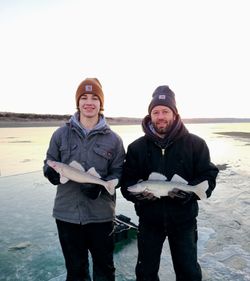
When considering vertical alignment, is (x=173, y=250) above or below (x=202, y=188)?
below

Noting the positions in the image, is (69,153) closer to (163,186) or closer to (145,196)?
(145,196)

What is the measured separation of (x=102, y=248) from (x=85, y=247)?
228mm

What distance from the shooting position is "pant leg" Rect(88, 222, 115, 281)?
13.2 ft

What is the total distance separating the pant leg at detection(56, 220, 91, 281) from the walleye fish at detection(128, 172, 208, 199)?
0.85 metres

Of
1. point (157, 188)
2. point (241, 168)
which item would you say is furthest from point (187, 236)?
point (241, 168)

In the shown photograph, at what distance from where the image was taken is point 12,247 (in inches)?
234

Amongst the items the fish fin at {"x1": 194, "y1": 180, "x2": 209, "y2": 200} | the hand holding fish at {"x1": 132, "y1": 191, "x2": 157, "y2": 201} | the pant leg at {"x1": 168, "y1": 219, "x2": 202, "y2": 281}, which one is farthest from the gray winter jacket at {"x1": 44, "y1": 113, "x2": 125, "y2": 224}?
the fish fin at {"x1": 194, "y1": 180, "x2": 209, "y2": 200}

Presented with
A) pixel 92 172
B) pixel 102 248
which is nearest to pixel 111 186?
pixel 92 172

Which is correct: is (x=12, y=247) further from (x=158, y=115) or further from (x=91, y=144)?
(x=158, y=115)

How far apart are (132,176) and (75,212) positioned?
78 centimetres

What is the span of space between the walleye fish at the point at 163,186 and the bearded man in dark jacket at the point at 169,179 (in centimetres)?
7

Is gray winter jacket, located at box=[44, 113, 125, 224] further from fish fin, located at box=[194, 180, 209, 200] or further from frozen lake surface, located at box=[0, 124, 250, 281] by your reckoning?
frozen lake surface, located at box=[0, 124, 250, 281]

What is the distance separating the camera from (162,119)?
4.03 metres

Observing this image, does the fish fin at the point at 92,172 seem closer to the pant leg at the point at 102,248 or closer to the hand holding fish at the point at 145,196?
the hand holding fish at the point at 145,196
